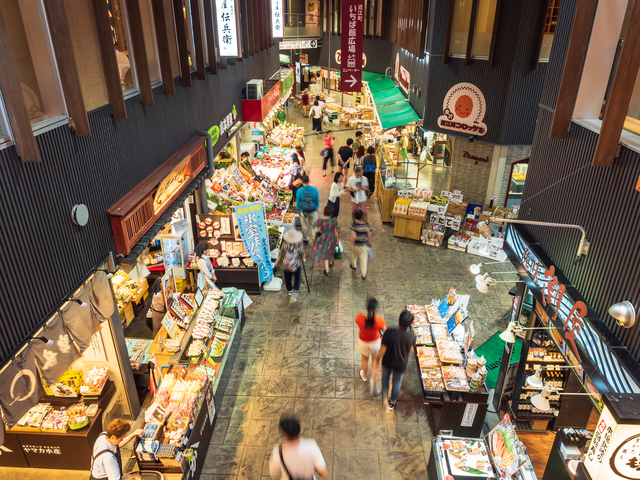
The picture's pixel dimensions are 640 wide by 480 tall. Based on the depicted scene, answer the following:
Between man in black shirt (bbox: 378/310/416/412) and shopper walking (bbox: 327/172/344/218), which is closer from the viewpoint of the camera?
man in black shirt (bbox: 378/310/416/412)

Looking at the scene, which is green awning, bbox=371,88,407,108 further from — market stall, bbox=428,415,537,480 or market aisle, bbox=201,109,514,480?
market stall, bbox=428,415,537,480

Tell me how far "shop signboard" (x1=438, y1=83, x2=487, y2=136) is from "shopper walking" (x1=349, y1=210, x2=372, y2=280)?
5.17 metres

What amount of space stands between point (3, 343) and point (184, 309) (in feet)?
12.6

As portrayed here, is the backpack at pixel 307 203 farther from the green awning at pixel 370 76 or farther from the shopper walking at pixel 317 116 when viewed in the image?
the green awning at pixel 370 76

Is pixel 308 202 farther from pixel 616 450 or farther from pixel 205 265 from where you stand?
pixel 616 450

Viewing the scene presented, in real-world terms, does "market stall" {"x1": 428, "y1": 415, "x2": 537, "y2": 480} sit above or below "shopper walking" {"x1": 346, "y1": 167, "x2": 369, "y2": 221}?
below

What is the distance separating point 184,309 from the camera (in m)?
8.00

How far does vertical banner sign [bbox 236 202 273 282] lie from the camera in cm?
972

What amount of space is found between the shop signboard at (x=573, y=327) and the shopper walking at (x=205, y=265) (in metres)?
5.82

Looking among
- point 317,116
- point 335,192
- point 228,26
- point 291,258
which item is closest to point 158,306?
point 291,258

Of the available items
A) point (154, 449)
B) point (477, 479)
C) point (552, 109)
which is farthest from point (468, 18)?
point (154, 449)

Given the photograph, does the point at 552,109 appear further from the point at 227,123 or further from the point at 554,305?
the point at 227,123

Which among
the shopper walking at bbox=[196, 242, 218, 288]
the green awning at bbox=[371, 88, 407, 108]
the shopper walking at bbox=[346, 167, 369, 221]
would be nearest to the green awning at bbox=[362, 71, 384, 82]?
the green awning at bbox=[371, 88, 407, 108]

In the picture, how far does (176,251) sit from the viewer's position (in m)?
9.44
